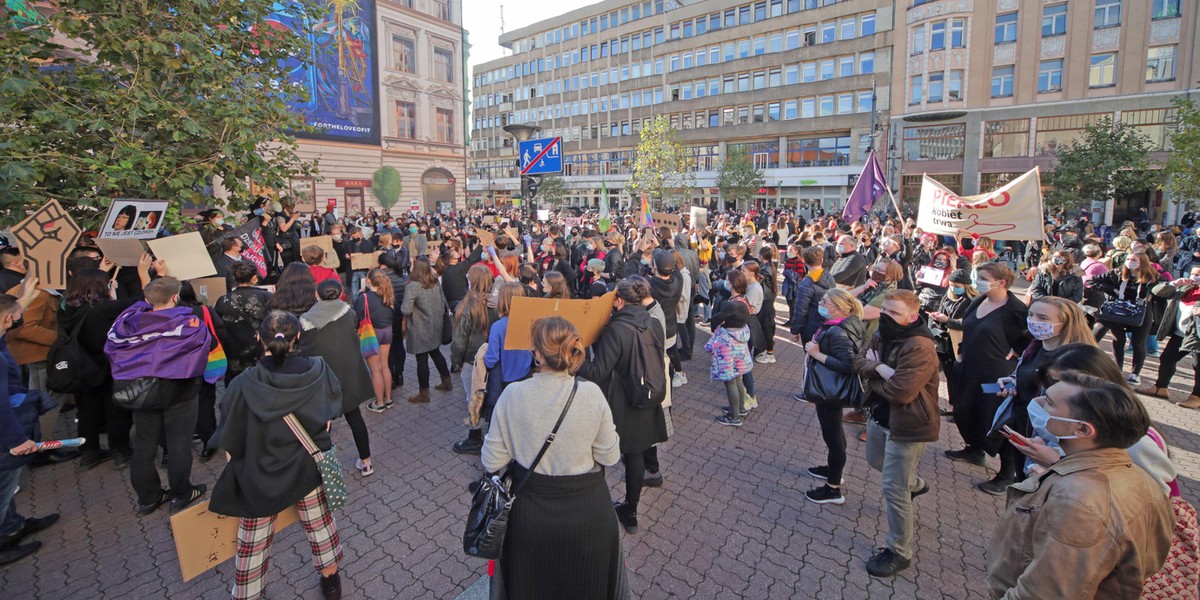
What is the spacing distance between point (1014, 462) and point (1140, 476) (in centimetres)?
361

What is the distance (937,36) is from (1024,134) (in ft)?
28.6

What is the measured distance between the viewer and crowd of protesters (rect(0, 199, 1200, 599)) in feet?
7.10

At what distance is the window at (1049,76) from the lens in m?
36.2

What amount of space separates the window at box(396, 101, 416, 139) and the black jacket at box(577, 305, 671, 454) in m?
37.6

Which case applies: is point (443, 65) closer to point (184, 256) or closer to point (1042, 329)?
point (184, 256)

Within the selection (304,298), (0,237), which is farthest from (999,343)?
(0,237)

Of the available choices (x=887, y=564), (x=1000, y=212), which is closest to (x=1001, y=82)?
(x=1000, y=212)

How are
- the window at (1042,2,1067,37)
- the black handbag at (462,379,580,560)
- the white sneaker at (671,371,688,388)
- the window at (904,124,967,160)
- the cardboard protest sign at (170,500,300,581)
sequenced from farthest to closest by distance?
the window at (904,124,967,160) < the window at (1042,2,1067,37) < the white sneaker at (671,371,688,388) < the cardboard protest sign at (170,500,300,581) < the black handbag at (462,379,580,560)

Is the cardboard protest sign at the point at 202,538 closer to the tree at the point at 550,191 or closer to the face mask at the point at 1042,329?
the face mask at the point at 1042,329

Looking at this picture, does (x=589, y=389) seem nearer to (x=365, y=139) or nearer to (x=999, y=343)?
(x=999, y=343)

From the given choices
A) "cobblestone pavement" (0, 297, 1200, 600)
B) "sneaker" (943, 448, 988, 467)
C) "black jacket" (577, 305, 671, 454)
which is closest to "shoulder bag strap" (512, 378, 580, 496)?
"black jacket" (577, 305, 671, 454)

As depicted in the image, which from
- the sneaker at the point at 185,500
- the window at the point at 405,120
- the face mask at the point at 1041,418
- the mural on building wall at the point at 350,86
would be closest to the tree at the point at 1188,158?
the face mask at the point at 1041,418

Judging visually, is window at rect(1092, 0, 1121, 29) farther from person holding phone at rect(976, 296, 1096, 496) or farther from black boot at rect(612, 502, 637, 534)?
black boot at rect(612, 502, 637, 534)

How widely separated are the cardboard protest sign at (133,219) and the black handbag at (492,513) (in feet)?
17.7
